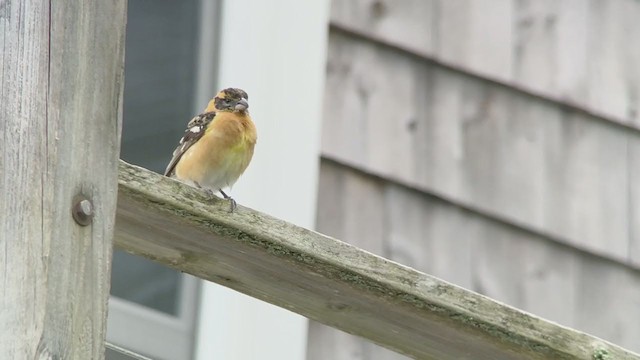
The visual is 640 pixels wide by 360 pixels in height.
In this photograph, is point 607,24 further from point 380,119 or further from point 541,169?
point 380,119

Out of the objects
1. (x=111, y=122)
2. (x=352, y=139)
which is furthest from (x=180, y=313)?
(x=111, y=122)

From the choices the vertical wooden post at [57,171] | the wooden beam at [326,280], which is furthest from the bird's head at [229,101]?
the vertical wooden post at [57,171]

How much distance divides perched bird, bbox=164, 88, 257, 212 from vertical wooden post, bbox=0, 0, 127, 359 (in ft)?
8.49

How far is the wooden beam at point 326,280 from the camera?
2.24 m

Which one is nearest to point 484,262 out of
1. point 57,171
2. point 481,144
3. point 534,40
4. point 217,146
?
point 481,144

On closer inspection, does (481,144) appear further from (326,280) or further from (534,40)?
(326,280)

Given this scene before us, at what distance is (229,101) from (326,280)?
2331 millimetres

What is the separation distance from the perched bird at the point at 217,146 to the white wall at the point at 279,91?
22 centimetres

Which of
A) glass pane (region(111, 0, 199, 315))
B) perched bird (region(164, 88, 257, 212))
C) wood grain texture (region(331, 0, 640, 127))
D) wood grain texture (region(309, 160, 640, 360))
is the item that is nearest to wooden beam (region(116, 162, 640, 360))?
perched bird (region(164, 88, 257, 212))

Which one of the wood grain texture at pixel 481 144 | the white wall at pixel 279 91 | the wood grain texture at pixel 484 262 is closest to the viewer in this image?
the white wall at pixel 279 91

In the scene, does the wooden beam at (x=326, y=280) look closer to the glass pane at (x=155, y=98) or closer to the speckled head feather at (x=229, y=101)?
the speckled head feather at (x=229, y=101)

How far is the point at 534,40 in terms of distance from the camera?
5.51 meters

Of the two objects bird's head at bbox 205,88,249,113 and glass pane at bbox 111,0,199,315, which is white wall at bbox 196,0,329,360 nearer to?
glass pane at bbox 111,0,199,315

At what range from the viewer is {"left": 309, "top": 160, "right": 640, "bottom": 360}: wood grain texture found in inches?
196
